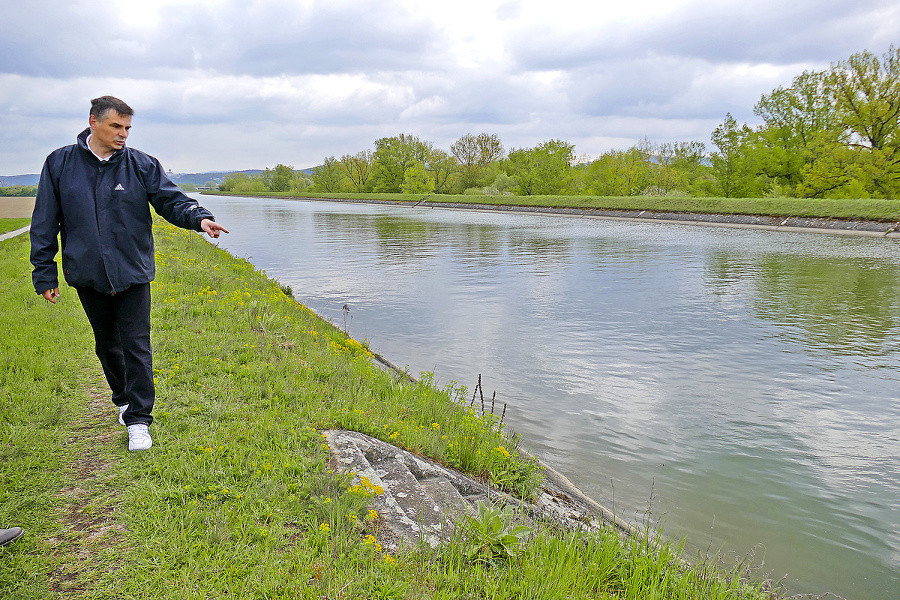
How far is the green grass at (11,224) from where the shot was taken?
60.1ft

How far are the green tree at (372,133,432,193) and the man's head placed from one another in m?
102

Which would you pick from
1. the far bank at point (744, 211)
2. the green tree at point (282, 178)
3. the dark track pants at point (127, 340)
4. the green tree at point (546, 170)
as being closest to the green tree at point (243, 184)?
the green tree at point (282, 178)

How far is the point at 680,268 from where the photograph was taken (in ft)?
57.2

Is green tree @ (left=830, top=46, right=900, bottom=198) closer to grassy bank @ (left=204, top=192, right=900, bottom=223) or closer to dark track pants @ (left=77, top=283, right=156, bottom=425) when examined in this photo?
grassy bank @ (left=204, top=192, right=900, bottom=223)

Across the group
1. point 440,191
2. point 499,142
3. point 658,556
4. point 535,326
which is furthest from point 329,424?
point 499,142

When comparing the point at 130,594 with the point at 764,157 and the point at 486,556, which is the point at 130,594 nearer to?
the point at 486,556

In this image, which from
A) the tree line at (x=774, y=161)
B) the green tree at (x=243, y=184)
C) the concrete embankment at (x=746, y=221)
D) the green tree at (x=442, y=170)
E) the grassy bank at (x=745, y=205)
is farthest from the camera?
the green tree at (x=243, y=184)

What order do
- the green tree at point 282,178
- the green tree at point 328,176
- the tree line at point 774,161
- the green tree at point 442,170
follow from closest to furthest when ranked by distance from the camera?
the tree line at point 774,161
the green tree at point 442,170
the green tree at point 328,176
the green tree at point 282,178

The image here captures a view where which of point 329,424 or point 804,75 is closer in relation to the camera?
point 329,424

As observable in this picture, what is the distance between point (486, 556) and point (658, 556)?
1.04 metres

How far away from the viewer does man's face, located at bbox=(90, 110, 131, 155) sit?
11.2 feet

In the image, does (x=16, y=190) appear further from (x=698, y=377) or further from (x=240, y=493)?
(x=240, y=493)

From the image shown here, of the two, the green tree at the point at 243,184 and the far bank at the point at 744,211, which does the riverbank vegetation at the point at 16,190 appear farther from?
the green tree at the point at 243,184

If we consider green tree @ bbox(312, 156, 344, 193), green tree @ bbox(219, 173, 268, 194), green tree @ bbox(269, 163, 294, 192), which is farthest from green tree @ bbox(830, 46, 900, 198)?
green tree @ bbox(219, 173, 268, 194)
